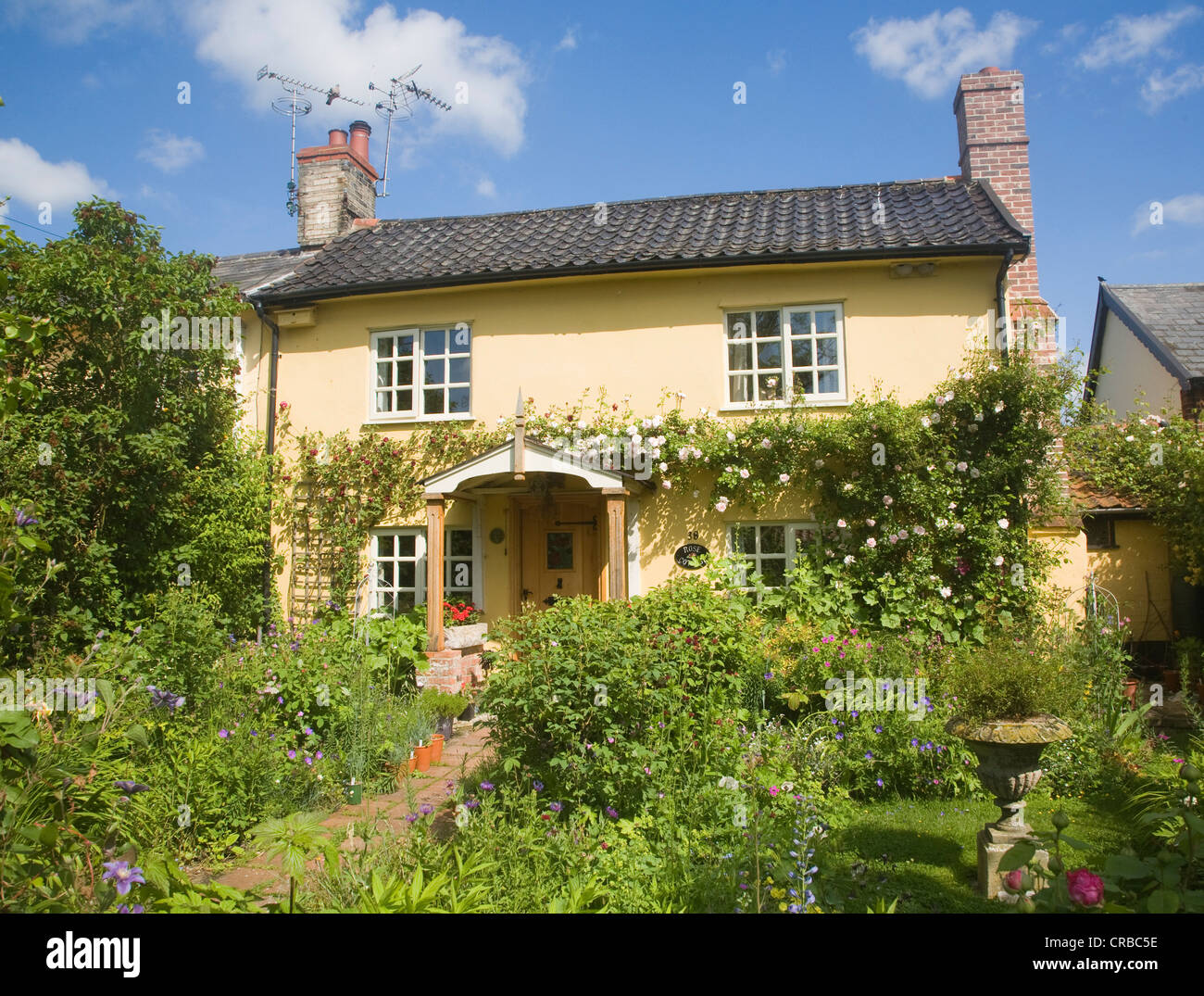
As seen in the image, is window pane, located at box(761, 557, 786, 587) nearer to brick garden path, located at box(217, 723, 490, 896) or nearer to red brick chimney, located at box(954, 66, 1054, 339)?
brick garden path, located at box(217, 723, 490, 896)

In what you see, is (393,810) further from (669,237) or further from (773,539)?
(669,237)

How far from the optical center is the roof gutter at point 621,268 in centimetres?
910

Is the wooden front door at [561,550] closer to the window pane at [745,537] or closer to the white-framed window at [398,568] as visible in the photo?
the white-framed window at [398,568]

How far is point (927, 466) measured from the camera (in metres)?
8.49

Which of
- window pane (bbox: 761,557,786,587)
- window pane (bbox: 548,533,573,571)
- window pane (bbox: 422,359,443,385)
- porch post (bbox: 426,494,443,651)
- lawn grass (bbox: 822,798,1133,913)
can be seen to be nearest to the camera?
lawn grass (bbox: 822,798,1133,913)

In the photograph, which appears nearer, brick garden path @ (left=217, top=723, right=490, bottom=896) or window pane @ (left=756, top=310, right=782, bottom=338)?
brick garden path @ (left=217, top=723, right=490, bottom=896)

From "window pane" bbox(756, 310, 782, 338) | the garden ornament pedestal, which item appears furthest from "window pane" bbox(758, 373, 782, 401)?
the garden ornament pedestal

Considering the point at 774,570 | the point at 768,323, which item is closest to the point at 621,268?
the point at 768,323

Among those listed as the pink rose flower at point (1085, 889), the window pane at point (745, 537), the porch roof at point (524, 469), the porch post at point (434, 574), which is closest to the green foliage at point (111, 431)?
the porch post at point (434, 574)

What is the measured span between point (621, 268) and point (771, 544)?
13.8ft

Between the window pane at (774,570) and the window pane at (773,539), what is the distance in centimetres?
12

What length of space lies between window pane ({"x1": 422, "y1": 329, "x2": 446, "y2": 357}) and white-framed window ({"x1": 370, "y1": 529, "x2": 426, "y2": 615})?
2.63m

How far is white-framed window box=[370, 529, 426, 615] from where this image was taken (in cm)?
1025

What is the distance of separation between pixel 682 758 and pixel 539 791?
36.8 inches
